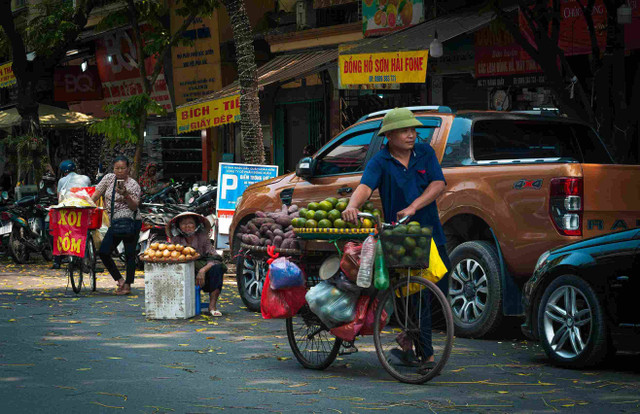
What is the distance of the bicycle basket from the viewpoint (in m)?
7.34

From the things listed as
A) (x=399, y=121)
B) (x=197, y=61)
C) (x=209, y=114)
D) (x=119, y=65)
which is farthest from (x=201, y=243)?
(x=119, y=65)

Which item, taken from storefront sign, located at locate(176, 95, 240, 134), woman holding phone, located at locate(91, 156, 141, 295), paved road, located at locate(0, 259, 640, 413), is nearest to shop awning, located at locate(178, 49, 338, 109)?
storefront sign, located at locate(176, 95, 240, 134)

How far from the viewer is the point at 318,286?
26.0 feet

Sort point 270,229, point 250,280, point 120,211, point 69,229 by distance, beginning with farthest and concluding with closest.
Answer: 1. point 69,229
2. point 120,211
3. point 250,280
4. point 270,229

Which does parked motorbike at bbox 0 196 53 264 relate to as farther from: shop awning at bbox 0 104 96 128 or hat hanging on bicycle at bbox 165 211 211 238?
shop awning at bbox 0 104 96 128

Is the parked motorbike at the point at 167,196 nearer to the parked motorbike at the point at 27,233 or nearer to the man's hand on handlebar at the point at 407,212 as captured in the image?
the parked motorbike at the point at 27,233

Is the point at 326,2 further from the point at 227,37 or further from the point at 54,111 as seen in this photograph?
the point at 54,111

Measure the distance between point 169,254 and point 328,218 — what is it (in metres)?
3.90

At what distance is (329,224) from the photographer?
7855mm

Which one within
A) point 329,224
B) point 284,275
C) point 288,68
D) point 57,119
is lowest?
point 284,275

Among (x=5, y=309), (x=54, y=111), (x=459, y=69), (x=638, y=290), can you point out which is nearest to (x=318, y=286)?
(x=638, y=290)

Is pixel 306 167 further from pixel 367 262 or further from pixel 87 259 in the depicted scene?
pixel 87 259

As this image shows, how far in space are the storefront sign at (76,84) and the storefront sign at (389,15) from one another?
14012 mm

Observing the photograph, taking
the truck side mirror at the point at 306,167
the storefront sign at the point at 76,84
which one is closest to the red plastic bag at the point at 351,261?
the truck side mirror at the point at 306,167
